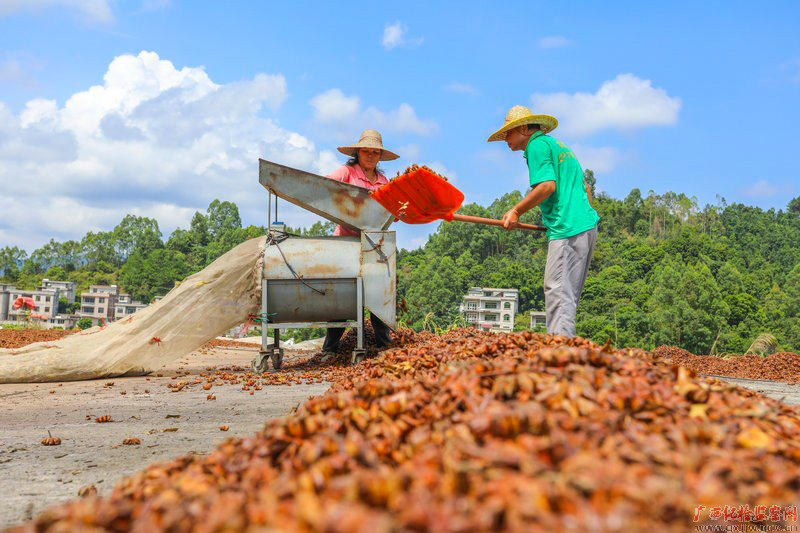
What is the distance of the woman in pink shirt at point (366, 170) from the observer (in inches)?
289

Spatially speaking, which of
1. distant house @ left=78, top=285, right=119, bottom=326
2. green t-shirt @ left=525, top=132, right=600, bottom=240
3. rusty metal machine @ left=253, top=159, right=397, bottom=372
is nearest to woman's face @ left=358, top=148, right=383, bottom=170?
rusty metal machine @ left=253, top=159, right=397, bottom=372

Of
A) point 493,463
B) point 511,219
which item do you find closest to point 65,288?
point 511,219

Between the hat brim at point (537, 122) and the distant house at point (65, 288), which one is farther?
the distant house at point (65, 288)

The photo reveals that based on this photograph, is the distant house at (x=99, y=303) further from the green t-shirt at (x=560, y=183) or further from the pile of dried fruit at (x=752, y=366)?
the green t-shirt at (x=560, y=183)

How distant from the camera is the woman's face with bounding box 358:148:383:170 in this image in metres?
7.46

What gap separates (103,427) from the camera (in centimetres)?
424

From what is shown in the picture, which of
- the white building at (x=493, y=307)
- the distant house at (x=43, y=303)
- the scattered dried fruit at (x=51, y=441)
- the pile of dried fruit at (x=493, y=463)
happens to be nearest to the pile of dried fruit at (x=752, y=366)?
the pile of dried fruit at (x=493, y=463)

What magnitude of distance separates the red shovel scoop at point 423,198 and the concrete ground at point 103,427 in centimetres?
196

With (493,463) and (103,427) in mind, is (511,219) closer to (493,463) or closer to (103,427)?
(103,427)

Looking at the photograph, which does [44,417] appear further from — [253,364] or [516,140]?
[516,140]

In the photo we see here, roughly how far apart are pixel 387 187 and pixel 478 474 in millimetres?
4824

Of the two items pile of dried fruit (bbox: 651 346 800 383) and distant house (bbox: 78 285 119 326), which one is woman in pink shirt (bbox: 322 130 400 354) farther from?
distant house (bbox: 78 285 119 326)

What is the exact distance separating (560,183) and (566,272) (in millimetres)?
747

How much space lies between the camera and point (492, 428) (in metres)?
1.86
